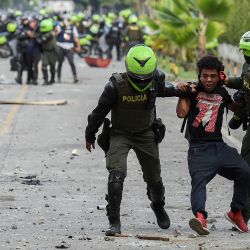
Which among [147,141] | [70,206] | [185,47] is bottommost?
[185,47]

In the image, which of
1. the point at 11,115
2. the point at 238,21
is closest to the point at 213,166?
the point at 11,115

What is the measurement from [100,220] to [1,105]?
14.2 metres

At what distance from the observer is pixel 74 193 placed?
12.4 metres

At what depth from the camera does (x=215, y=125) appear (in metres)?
9.74

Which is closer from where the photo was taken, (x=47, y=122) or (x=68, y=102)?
(x=47, y=122)

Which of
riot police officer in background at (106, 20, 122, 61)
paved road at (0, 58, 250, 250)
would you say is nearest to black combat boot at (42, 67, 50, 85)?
paved road at (0, 58, 250, 250)

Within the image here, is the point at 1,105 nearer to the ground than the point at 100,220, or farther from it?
nearer to the ground

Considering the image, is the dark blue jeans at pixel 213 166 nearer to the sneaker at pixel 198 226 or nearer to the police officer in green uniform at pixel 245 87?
the police officer in green uniform at pixel 245 87

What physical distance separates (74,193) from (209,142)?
2.89m

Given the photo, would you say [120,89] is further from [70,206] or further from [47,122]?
[47,122]

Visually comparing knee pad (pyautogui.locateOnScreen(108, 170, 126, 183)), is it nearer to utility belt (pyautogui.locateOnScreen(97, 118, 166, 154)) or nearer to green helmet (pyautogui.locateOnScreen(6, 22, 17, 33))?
utility belt (pyautogui.locateOnScreen(97, 118, 166, 154))

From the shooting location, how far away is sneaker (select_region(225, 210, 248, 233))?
9.82 m

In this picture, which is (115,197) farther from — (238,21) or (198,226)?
(238,21)

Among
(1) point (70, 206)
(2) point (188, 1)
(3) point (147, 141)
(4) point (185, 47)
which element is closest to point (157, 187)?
(3) point (147, 141)
